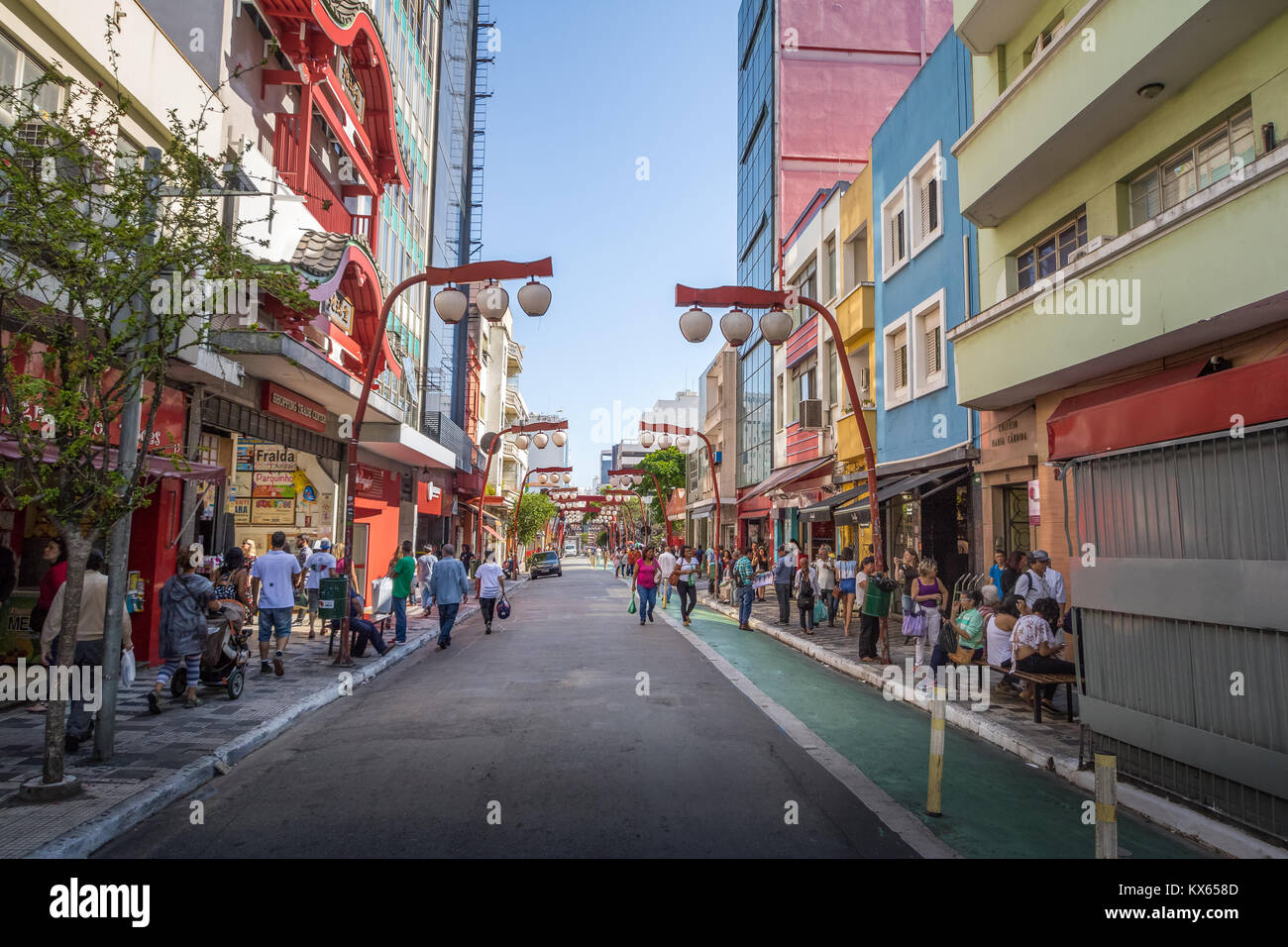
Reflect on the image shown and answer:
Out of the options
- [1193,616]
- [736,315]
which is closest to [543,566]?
[736,315]

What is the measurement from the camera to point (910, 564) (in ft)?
44.9

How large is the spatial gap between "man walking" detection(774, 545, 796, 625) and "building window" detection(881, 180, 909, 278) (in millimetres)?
7470

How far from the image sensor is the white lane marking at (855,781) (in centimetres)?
476

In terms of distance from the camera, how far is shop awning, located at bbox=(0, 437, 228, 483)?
647 centimetres

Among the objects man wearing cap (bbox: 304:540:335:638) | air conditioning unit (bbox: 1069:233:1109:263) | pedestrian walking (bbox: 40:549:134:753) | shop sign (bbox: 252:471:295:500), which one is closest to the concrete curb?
air conditioning unit (bbox: 1069:233:1109:263)

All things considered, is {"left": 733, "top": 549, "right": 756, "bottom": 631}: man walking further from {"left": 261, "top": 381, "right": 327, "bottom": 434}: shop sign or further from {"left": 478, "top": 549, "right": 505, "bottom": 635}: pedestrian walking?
{"left": 261, "top": 381, "right": 327, "bottom": 434}: shop sign

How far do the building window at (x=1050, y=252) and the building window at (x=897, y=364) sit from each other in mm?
4577

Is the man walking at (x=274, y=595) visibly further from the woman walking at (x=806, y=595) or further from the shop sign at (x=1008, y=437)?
the shop sign at (x=1008, y=437)

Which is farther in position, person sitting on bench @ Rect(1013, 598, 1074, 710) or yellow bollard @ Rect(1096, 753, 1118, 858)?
person sitting on bench @ Rect(1013, 598, 1074, 710)

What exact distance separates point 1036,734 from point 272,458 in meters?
16.4

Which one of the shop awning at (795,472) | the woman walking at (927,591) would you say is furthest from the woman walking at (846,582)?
the shop awning at (795,472)

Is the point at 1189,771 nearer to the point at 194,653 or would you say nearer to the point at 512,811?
the point at 512,811

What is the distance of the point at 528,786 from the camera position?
568cm
